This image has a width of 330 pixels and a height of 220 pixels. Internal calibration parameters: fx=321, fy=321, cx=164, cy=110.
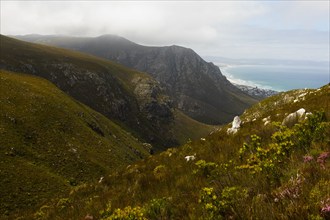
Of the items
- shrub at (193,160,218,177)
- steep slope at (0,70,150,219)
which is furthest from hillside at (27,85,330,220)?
steep slope at (0,70,150,219)

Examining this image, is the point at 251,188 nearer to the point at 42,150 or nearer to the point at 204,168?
the point at 204,168

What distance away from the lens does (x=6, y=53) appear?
16375cm

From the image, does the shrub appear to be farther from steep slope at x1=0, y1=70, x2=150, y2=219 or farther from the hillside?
steep slope at x1=0, y1=70, x2=150, y2=219

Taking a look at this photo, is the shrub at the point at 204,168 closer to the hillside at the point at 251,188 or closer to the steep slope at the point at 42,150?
the hillside at the point at 251,188

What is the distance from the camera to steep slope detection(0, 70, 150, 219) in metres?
40.2

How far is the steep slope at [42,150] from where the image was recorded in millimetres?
40188

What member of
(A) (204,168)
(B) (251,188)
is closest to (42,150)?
(A) (204,168)

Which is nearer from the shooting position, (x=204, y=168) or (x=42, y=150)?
(x=204, y=168)

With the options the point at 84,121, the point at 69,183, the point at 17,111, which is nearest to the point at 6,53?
the point at 84,121

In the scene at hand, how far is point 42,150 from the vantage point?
53.8 m

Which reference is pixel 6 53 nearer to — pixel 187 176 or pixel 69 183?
pixel 69 183

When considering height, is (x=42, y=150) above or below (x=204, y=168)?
below

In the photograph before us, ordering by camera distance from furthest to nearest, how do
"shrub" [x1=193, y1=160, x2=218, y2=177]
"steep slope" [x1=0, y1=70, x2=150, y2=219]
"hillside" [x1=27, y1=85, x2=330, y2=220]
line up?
"steep slope" [x1=0, y1=70, x2=150, y2=219]
"shrub" [x1=193, y1=160, x2=218, y2=177]
"hillside" [x1=27, y1=85, x2=330, y2=220]

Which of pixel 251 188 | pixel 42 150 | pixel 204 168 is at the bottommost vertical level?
pixel 42 150
